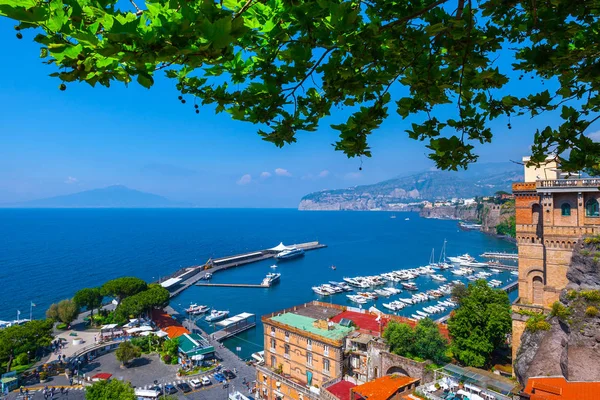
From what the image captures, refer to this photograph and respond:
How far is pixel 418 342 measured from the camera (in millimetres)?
Result: 21125

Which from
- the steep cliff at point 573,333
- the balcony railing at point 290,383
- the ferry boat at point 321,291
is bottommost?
the ferry boat at point 321,291

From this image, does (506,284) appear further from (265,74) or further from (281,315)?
(265,74)

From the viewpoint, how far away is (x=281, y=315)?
28.3 m

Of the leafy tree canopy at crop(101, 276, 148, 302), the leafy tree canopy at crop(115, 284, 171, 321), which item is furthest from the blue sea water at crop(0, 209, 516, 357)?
the leafy tree canopy at crop(101, 276, 148, 302)

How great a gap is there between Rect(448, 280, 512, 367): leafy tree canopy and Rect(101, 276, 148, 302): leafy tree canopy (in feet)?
117

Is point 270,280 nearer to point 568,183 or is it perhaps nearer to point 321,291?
point 321,291

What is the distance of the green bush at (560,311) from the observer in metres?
16.2

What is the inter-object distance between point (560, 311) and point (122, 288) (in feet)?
139

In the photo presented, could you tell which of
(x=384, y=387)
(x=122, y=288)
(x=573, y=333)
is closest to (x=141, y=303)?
(x=122, y=288)

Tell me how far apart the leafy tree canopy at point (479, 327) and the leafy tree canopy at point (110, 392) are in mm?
19218

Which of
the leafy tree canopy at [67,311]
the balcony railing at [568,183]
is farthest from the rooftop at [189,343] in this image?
the balcony railing at [568,183]

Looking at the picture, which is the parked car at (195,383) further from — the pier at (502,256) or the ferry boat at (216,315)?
the pier at (502,256)

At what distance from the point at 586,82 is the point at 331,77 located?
262 centimetres

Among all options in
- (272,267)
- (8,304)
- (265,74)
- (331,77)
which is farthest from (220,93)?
(272,267)
